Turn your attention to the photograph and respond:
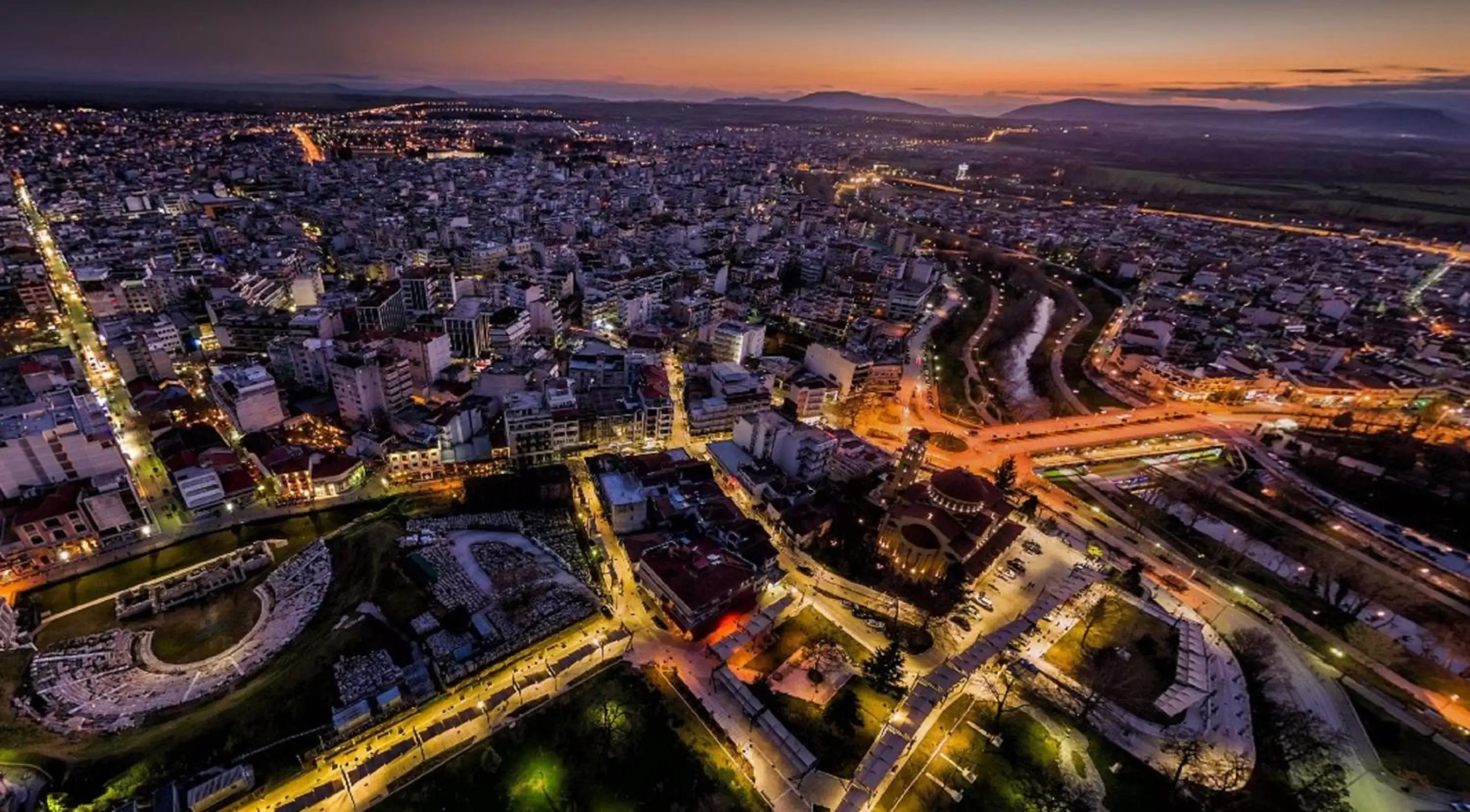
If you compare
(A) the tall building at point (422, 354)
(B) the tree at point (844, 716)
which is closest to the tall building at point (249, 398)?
(A) the tall building at point (422, 354)

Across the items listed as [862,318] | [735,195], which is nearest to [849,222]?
[735,195]

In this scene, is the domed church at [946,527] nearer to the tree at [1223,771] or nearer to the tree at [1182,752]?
the tree at [1182,752]

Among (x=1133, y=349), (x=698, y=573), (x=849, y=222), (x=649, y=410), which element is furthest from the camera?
(x=849, y=222)

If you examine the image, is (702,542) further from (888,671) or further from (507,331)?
(507,331)

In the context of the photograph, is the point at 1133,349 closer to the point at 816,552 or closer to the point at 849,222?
the point at 816,552

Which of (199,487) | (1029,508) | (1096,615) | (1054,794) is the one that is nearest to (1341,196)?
(1029,508)

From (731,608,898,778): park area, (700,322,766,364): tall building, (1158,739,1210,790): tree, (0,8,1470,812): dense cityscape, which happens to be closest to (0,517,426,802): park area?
(0,8,1470,812): dense cityscape

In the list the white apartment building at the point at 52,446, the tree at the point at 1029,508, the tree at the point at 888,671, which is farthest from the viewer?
the tree at the point at 1029,508
